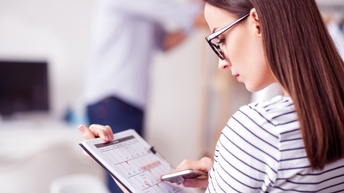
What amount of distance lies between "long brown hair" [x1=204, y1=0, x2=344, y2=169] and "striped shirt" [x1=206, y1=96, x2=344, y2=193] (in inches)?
0.7

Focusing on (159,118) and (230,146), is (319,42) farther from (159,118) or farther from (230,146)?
(159,118)

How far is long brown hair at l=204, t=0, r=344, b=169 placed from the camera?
1.93ft

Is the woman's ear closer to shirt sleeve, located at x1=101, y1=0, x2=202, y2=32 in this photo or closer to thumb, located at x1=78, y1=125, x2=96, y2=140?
thumb, located at x1=78, y1=125, x2=96, y2=140

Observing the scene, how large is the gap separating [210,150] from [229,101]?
1.37 ft

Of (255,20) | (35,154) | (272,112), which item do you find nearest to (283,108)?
(272,112)

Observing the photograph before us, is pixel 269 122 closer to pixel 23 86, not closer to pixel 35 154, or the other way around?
pixel 35 154

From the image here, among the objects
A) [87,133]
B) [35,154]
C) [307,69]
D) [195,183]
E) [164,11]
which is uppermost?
[164,11]

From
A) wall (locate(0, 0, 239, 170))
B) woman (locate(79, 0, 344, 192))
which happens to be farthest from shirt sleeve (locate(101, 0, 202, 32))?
woman (locate(79, 0, 344, 192))

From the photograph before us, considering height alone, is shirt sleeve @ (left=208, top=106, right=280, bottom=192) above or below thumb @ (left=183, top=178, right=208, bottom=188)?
above

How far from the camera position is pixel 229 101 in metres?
3.17

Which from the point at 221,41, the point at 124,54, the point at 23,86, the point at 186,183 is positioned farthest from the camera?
the point at 23,86

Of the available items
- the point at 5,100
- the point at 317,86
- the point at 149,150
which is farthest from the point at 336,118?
the point at 5,100

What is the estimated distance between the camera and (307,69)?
1.99ft

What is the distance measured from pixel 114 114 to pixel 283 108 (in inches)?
63.7
